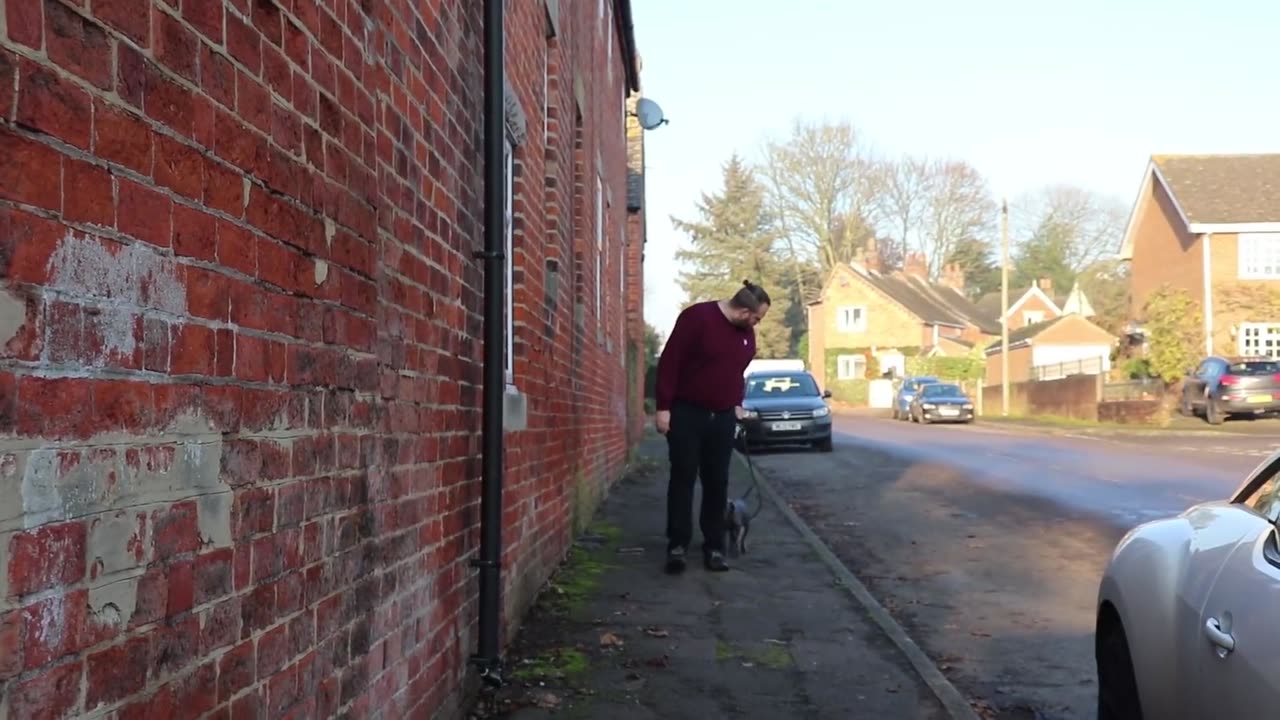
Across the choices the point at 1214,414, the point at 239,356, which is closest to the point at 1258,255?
the point at 1214,414

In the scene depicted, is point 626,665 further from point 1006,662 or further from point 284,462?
point 284,462

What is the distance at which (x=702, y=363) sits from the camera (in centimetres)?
792

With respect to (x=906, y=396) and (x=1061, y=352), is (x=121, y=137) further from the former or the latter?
(x=1061, y=352)

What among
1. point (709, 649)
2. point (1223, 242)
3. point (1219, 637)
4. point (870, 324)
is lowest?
point (709, 649)

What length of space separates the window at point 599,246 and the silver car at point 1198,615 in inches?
319

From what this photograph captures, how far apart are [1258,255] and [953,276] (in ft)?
119

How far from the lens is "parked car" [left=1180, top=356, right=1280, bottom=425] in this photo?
27391 mm

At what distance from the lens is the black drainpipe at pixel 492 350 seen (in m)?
4.62

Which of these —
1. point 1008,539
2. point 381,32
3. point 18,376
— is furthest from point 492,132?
point 1008,539

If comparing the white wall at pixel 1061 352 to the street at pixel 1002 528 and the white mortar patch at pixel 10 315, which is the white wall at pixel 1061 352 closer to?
the street at pixel 1002 528

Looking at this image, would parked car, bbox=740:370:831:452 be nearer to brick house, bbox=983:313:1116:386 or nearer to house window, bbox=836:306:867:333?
brick house, bbox=983:313:1116:386

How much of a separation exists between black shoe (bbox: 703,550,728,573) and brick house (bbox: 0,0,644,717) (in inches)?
137

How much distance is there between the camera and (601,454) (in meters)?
12.0

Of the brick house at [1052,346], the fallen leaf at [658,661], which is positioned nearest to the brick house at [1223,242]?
the brick house at [1052,346]
